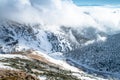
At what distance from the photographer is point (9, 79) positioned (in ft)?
523

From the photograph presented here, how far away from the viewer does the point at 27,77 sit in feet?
566

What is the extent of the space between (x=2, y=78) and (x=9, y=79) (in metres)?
5.72

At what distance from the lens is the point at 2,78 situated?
16400 cm

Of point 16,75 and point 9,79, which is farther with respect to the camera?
point 16,75

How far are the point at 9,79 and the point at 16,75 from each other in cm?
1333

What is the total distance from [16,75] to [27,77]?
498 cm

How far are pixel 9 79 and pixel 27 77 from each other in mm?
14559

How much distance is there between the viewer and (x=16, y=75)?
17275 centimetres

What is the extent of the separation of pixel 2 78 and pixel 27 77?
13078mm

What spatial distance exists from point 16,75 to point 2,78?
10.1m

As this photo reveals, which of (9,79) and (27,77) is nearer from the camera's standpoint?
(9,79)
